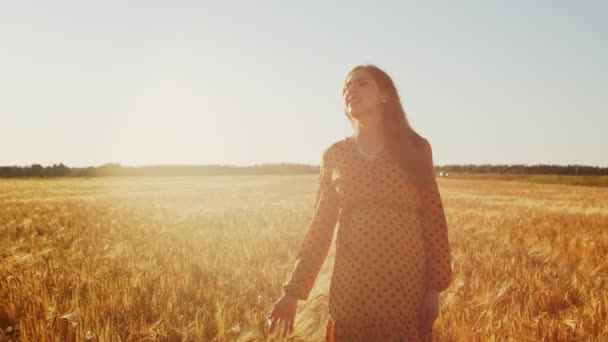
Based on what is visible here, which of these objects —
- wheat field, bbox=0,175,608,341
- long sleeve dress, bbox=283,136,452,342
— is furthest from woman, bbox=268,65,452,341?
wheat field, bbox=0,175,608,341

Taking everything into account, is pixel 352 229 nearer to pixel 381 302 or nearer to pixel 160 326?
Result: pixel 381 302

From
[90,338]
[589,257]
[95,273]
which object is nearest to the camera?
[90,338]

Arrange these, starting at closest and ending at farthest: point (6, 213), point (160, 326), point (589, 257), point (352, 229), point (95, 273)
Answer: point (352, 229) → point (160, 326) → point (95, 273) → point (589, 257) → point (6, 213)

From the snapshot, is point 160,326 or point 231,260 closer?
point 160,326

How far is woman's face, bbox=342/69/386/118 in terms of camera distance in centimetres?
214

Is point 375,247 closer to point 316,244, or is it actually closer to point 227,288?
point 316,244

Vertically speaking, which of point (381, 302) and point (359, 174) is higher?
point (359, 174)

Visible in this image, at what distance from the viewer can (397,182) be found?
2.09 m

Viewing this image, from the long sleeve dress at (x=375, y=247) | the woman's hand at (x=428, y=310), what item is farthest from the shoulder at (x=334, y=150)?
the woman's hand at (x=428, y=310)

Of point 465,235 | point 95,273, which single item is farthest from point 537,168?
point 95,273

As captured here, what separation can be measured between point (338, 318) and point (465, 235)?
6128 mm

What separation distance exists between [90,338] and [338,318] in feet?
4.81

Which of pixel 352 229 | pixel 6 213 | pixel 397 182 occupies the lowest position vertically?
pixel 6 213

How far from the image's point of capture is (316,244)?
2.19 meters
